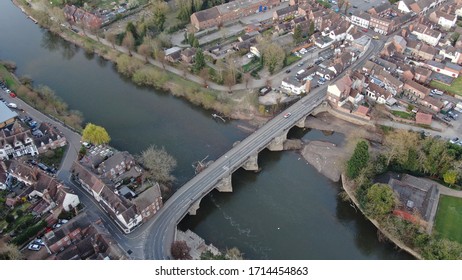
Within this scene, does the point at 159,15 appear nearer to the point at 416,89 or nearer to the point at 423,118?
the point at 416,89

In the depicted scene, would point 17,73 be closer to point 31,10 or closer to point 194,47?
point 31,10

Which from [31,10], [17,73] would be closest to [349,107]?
[17,73]

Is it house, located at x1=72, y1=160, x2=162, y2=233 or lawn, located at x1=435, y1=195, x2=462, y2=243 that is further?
lawn, located at x1=435, y1=195, x2=462, y2=243

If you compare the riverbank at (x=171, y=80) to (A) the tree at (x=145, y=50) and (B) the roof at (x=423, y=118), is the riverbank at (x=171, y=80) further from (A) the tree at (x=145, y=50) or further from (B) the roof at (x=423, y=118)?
(B) the roof at (x=423, y=118)

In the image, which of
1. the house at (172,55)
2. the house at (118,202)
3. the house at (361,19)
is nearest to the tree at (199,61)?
the house at (172,55)

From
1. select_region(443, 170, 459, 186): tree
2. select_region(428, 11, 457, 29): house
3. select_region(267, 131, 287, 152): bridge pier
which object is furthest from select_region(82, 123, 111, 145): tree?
select_region(428, 11, 457, 29): house

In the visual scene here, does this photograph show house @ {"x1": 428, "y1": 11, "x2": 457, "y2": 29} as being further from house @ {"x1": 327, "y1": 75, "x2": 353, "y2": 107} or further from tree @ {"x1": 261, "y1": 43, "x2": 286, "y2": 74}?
tree @ {"x1": 261, "y1": 43, "x2": 286, "y2": 74}
